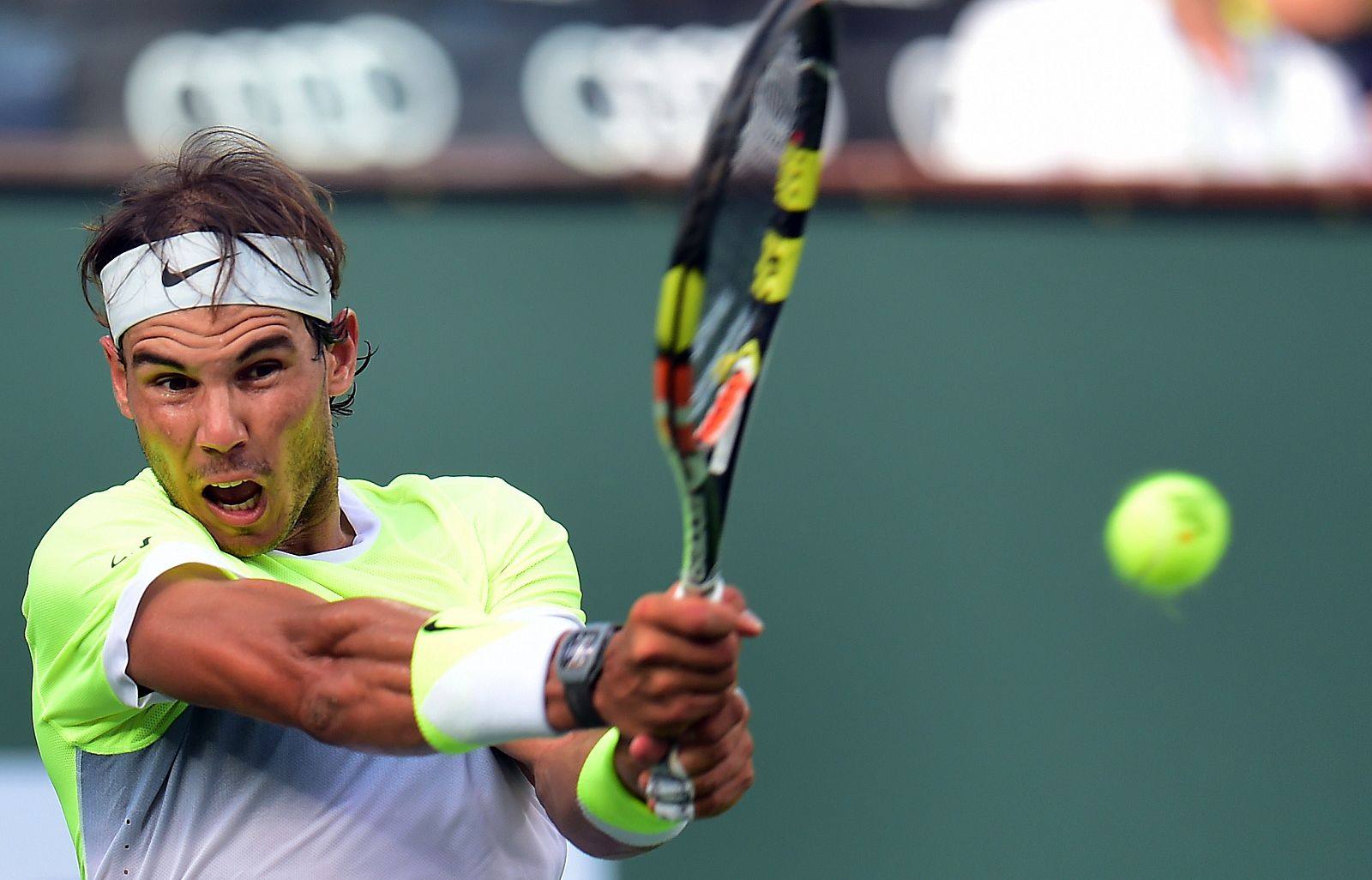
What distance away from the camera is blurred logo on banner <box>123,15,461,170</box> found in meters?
4.32

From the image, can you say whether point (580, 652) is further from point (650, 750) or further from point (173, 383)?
point (173, 383)

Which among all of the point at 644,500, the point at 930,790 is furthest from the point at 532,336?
the point at 930,790

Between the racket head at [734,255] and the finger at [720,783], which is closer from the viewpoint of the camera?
the racket head at [734,255]

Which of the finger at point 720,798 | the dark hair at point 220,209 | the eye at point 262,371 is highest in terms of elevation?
the dark hair at point 220,209

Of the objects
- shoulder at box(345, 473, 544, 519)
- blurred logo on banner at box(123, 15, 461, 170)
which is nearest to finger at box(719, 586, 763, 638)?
shoulder at box(345, 473, 544, 519)

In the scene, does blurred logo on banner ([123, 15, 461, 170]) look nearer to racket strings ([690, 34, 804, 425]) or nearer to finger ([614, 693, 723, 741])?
racket strings ([690, 34, 804, 425])

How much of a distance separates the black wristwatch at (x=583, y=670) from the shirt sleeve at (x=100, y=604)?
18.5 inches

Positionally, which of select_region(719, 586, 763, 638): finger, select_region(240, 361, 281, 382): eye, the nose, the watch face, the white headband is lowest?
the watch face

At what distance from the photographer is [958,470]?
180 inches

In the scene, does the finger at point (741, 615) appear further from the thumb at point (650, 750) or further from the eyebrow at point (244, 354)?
the eyebrow at point (244, 354)

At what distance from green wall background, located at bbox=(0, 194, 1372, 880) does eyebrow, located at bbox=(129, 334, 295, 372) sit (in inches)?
90.3

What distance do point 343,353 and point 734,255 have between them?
0.81 meters

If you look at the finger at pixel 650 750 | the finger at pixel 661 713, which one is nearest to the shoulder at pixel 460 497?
the finger at pixel 650 750

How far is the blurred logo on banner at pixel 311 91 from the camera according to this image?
432 centimetres
